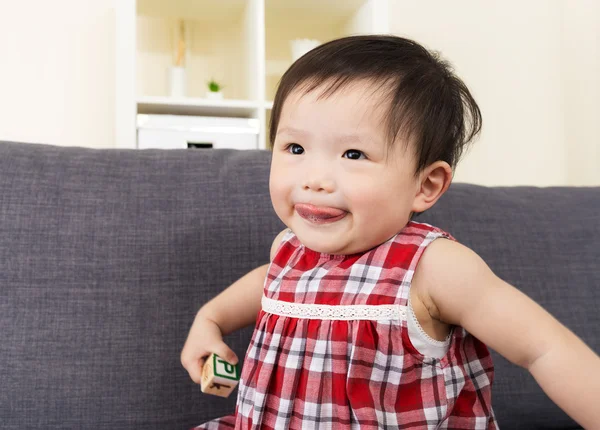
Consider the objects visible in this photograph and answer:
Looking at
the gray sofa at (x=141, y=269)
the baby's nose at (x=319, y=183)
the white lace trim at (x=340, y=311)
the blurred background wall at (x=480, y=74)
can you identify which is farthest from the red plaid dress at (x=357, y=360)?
the blurred background wall at (x=480, y=74)

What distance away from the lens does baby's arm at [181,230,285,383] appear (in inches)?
38.1

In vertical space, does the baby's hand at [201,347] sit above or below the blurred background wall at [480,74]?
below

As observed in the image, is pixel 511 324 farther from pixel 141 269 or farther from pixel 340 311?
pixel 141 269

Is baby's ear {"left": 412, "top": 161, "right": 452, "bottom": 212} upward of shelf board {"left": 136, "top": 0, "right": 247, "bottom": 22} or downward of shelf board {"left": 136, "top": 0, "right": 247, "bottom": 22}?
downward

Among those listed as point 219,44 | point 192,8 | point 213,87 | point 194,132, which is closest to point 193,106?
point 194,132

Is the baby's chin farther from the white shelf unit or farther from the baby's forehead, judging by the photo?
the white shelf unit

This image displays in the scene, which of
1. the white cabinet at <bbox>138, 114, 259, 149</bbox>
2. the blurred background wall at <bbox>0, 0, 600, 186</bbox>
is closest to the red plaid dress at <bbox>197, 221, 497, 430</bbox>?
the white cabinet at <bbox>138, 114, 259, 149</bbox>

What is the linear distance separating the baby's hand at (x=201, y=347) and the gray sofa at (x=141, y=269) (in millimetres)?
108

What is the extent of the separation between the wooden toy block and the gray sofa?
21cm

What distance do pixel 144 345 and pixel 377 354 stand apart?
0.42 meters

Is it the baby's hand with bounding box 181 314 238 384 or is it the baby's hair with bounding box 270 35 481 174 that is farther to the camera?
the baby's hand with bounding box 181 314 238 384

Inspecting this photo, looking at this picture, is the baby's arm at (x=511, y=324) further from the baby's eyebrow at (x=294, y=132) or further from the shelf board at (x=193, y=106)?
the shelf board at (x=193, y=106)

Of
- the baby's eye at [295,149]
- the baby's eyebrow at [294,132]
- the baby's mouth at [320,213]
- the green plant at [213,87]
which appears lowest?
the baby's mouth at [320,213]

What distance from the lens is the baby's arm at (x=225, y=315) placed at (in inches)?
38.1
